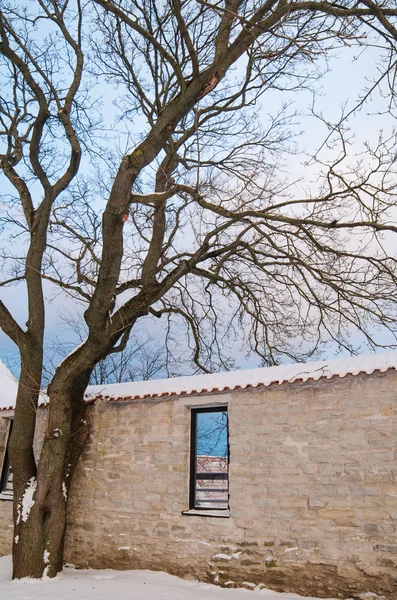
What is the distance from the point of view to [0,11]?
6551 mm

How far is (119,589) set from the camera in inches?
194

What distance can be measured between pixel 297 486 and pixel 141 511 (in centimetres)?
224

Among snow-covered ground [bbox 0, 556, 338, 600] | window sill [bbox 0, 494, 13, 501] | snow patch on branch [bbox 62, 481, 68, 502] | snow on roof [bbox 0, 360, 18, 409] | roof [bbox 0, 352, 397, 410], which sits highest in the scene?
snow on roof [bbox 0, 360, 18, 409]

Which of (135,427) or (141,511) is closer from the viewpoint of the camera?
(141,511)

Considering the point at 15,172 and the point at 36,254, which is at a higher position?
the point at 15,172

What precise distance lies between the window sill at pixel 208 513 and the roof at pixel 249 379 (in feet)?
4.84

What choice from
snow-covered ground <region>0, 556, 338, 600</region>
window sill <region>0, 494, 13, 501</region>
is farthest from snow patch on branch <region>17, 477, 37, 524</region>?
window sill <region>0, 494, 13, 501</region>

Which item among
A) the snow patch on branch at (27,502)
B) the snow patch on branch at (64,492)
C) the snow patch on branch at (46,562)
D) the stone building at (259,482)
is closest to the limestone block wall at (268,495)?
the stone building at (259,482)

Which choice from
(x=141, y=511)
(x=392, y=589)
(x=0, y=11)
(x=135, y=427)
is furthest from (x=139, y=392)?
(x=0, y=11)

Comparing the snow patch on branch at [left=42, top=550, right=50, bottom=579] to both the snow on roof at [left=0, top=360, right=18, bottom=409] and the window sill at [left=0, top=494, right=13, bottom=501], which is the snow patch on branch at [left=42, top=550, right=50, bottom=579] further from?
the snow on roof at [left=0, top=360, right=18, bottom=409]

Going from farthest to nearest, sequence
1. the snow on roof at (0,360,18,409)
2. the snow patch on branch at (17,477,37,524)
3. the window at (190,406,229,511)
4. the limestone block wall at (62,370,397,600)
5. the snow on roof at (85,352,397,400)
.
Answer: the snow on roof at (0,360,18,409) < the window at (190,406,229,511) < the snow patch on branch at (17,477,37,524) < the snow on roof at (85,352,397,400) < the limestone block wall at (62,370,397,600)

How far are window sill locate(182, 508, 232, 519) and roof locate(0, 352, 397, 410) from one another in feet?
4.84

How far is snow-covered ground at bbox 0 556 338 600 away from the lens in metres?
4.62

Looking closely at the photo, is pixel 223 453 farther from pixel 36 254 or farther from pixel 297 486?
pixel 36 254
